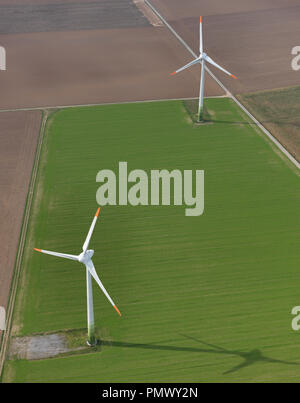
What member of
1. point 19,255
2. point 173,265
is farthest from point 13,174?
point 173,265

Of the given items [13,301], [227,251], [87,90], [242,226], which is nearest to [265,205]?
[242,226]

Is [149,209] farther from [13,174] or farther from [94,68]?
[94,68]

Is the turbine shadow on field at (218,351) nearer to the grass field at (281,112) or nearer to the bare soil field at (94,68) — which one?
the grass field at (281,112)

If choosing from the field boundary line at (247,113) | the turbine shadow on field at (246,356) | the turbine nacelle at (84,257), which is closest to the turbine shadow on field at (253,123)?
the field boundary line at (247,113)

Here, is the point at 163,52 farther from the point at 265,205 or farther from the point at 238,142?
the point at 265,205

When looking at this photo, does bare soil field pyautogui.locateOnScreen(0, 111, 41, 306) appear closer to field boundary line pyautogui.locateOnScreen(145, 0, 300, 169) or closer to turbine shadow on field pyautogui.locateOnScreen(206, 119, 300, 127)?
turbine shadow on field pyautogui.locateOnScreen(206, 119, 300, 127)

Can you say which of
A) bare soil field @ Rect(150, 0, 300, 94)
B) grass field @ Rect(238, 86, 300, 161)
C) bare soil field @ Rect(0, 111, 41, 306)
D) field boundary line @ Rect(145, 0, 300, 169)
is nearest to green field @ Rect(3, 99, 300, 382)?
field boundary line @ Rect(145, 0, 300, 169)
